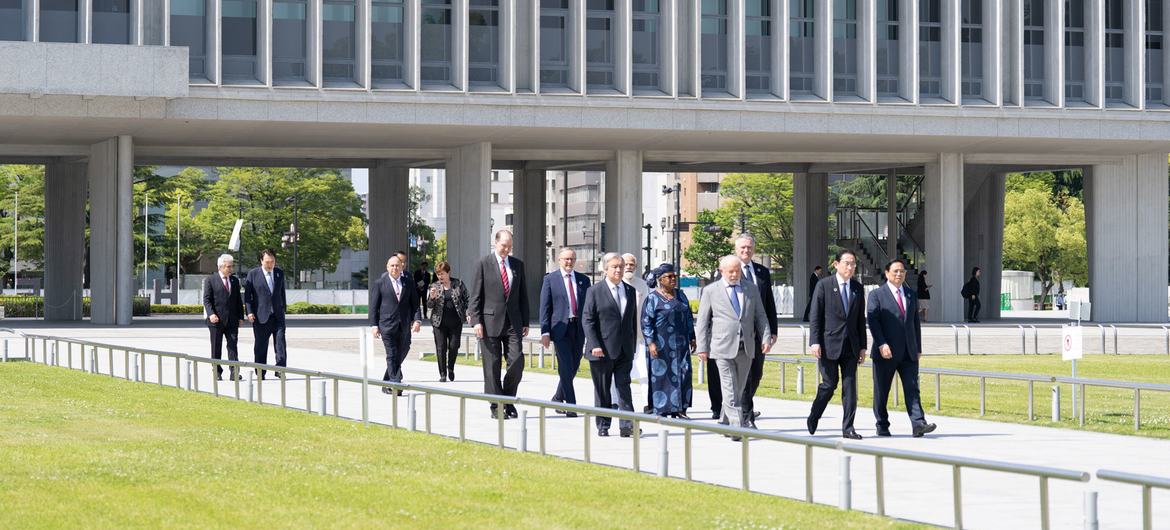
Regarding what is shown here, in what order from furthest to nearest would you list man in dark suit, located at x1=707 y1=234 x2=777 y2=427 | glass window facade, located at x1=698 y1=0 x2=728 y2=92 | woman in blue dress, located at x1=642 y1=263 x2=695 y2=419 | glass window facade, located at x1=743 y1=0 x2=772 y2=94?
glass window facade, located at x1=743 y1=0 x2=772 y2=94, glass window facade, located at x1=698 y1=0 x2=728 y2=92, woman in blue dress, located at x1=642 y1=263 x2=695 y2=419, man in dark suit, located at x1=707 y1=234 x2=777 y2=427

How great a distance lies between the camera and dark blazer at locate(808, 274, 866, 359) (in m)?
15.6

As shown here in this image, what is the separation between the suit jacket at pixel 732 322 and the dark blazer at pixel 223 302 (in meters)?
8.86

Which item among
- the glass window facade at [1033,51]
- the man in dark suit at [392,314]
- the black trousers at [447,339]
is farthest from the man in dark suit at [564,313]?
the glass window facade at [1033,51]

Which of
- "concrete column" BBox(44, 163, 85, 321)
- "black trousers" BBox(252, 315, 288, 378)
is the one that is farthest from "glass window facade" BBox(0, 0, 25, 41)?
"black trousers" BBox(252, 315, 288, 378)

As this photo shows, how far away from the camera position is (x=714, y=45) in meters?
46.6

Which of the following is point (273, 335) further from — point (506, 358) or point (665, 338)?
point (665, 338)

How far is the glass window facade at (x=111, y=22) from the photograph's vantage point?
42.5 m

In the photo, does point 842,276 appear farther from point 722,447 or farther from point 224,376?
point 224,376

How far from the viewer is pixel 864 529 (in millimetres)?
9445

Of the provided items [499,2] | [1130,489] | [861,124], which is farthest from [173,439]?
[861,124]

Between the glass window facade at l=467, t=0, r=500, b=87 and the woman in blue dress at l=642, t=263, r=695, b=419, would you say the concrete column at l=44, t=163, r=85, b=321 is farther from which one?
the woman in blue dress at l=642, t=263, r=695, b=419

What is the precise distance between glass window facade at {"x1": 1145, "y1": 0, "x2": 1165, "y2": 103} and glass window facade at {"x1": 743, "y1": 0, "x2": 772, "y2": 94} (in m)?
11.5

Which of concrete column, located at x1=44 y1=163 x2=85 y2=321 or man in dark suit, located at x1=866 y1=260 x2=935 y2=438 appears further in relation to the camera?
concrete column, located at x1=44 y1=163 x2=85 y2=321

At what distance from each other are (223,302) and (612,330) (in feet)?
27.0
